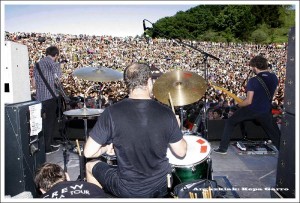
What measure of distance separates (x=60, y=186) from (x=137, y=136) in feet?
1.93

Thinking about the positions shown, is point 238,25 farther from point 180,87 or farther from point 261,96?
point 180,87

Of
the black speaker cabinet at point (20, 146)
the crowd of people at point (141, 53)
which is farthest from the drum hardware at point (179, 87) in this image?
the crowd of people at point (141, 53)

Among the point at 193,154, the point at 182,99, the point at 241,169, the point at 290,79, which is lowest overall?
the point at 241,169

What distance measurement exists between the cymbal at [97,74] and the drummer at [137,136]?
6.80 ft

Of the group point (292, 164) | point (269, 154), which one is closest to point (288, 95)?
point (292, 164)

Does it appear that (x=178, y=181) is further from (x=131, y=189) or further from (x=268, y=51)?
(x=268, y=51)

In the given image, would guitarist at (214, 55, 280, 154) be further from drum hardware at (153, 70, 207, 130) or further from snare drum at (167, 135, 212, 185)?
snare drum at (167, 135, 212, 185)

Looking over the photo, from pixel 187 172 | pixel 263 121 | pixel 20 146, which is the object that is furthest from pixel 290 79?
pixel 20 146

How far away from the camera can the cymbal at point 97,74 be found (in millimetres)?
4156

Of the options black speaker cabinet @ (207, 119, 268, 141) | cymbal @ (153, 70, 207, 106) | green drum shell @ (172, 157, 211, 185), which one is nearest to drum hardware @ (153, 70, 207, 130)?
cymbal @ (153, 70, 207, 106)

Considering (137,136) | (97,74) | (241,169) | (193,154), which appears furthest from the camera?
(97,74)

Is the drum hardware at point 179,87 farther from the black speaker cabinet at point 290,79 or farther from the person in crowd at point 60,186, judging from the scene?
the person in crowd at point 60,186

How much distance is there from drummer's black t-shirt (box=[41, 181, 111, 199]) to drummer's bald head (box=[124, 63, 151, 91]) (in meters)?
0.73

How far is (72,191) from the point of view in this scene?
1.87 metres
